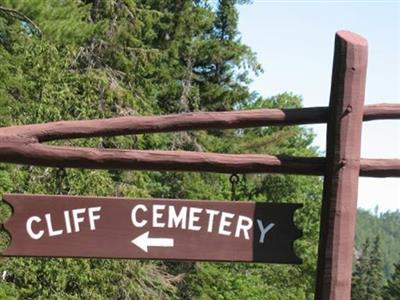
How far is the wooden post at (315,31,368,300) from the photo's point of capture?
466cm

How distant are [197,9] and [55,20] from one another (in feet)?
38.1

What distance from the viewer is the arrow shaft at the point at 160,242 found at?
4.54 m

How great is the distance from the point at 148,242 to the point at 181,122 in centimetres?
70

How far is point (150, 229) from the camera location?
4543 millimetres

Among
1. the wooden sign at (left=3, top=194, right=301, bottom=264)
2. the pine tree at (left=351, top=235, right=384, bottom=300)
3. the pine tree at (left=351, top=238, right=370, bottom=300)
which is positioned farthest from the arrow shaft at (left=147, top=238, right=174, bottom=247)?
the pine tree at (left=351, top=235, right=384, bottom=300)

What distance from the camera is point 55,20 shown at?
1366 centimetres

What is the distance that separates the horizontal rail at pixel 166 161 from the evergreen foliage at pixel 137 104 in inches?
18.2

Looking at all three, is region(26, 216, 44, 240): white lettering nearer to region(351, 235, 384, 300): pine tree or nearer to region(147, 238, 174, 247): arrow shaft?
region(147, 238, 174, 247): arrow shaft

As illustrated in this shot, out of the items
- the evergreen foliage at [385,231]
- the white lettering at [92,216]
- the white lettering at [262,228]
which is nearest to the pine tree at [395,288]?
the white lettering at [262,228]

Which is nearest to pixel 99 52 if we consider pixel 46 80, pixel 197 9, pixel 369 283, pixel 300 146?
pixel 46 80

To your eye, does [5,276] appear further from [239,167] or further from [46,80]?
[239,167]

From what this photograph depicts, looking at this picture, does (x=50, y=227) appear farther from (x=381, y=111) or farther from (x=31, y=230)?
(x=381, y=111)

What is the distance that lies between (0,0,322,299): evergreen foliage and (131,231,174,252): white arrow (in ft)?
2.46

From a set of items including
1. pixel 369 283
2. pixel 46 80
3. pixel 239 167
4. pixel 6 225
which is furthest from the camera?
pixel 369 283
